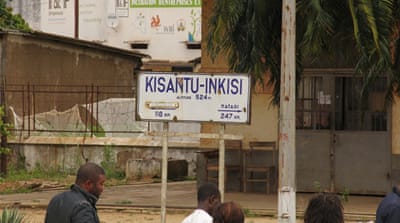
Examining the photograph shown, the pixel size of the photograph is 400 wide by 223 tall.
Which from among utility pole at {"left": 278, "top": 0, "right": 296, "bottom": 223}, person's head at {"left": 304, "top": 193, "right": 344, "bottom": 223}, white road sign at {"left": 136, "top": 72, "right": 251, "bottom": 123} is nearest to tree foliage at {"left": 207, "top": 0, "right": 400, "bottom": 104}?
utility pole at {"left": 278, "top": 0, "right": 296, "bottom": 223}

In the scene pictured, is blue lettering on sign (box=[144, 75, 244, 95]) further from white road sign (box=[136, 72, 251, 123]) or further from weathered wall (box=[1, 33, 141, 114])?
weathered wall (box=[1, 33, 141, 114])

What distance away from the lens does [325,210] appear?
6.18 m


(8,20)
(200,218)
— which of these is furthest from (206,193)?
(8,20)

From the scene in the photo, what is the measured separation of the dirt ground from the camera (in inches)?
616

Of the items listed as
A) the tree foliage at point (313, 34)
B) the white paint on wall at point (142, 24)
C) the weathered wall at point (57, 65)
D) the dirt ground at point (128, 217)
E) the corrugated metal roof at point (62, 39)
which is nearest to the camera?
the tree foliage at point (313, 34)

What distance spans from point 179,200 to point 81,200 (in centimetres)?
1133

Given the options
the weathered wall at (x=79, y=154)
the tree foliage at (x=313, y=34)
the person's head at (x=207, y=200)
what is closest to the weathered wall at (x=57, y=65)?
the weathered wall at (x=79, y=154)

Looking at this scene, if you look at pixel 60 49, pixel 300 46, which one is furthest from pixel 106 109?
pixel 300 46

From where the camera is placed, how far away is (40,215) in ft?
54.4

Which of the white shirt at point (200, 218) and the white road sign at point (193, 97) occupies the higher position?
the white road sign at point (193, 97)

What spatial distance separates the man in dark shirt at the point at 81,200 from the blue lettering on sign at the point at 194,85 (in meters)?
5.96

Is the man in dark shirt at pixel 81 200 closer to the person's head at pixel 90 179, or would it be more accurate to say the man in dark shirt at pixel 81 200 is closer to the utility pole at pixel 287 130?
the person's head at pixel 90 179

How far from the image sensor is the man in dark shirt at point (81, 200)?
6.93 meters

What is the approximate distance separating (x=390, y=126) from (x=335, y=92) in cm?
121
